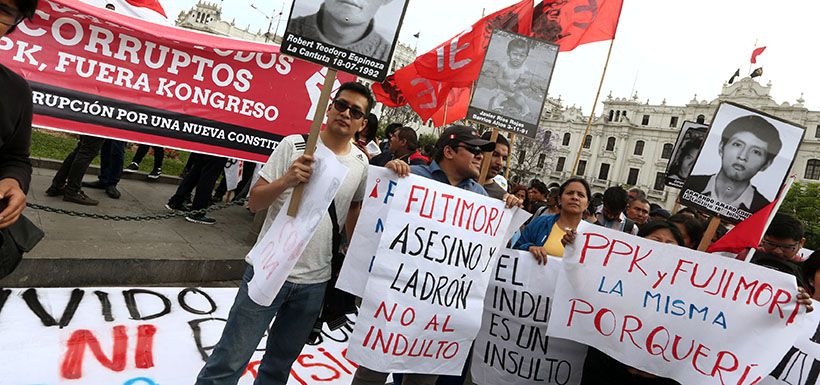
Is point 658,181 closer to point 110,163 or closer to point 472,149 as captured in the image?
point 110,163

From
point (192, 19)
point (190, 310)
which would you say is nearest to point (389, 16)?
point (190, 310)

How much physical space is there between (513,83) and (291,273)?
251cm

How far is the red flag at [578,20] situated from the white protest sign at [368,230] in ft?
14.1

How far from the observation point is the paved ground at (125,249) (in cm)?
339

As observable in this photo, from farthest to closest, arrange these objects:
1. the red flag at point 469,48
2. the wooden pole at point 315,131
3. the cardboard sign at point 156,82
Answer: the red flag at point 469,48 → the cardboard sign at point 156,82 → the wooden pole at point 315,131

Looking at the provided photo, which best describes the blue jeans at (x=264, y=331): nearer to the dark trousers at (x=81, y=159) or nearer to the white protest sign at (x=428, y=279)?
the white protest sign at (x=428, y=279)

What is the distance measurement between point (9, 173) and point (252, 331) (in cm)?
112

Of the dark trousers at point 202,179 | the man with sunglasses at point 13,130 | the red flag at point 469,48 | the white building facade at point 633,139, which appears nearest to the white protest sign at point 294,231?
the man with sunglasses at point 13,130

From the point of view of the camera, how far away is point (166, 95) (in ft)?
14.0

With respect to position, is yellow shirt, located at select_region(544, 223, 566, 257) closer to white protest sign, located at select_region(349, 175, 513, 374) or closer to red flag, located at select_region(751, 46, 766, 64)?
white protest sign, located at select_region(349, 175, 513, 374)

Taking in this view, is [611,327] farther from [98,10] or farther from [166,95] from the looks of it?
[98,10]

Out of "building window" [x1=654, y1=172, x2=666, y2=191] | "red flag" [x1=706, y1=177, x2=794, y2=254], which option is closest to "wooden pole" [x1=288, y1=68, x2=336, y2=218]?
"red flag" [x1=706, y1=177, x2=794, y2=254]

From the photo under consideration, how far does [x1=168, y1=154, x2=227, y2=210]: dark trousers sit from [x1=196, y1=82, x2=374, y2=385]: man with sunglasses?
10.6 ft

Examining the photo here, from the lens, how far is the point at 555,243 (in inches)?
122
